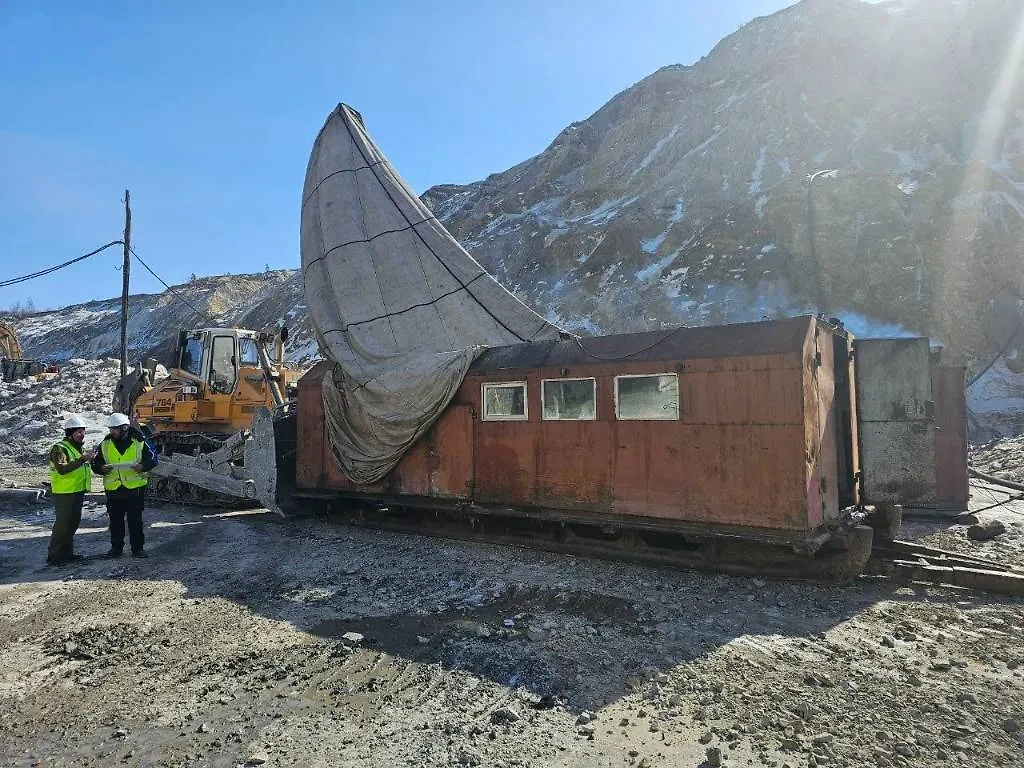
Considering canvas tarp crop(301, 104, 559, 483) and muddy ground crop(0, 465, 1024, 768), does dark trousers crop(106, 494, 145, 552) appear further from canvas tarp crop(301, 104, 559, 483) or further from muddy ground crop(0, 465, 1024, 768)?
→ canvas tarp crop(301, 104, 559, 483)

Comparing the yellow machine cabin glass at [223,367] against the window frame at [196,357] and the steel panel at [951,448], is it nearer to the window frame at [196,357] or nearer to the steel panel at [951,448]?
the window frame at [196,357]

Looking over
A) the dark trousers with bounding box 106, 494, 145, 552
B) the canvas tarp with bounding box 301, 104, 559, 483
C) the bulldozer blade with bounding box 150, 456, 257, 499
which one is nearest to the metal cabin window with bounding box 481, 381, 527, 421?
the canvas tarp with bounding box 301, 104, 559, 483

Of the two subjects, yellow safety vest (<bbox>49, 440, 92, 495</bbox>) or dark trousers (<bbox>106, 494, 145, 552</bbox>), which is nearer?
yellow safety vest (<bbox>49, 440, 92, 495</bbox>)

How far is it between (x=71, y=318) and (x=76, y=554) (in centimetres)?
9063

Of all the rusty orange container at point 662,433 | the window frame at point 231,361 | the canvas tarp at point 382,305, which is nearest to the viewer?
the rusty orange container at point 662,433

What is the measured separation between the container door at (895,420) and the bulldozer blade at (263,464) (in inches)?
358

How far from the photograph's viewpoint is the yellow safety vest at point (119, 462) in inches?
330

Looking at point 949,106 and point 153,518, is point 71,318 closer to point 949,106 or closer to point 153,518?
point 153,518

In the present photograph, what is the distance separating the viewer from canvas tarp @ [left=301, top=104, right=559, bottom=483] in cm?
941

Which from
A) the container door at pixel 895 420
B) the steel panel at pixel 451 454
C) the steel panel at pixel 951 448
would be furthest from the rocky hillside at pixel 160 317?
the container door at pixel 895 420

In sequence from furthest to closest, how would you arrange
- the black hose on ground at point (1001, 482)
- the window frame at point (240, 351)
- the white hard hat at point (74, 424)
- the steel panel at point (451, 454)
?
1. the window frame at point (240, 351)
2. the black hose on ground at point (1001, 482)
3. the steel panel at point (451, 454)
4. the white hard hat at point (74, 424)

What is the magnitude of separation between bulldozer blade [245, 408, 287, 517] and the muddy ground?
3444mm

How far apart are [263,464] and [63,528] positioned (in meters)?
3.46

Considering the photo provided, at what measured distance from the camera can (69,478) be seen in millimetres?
8133
